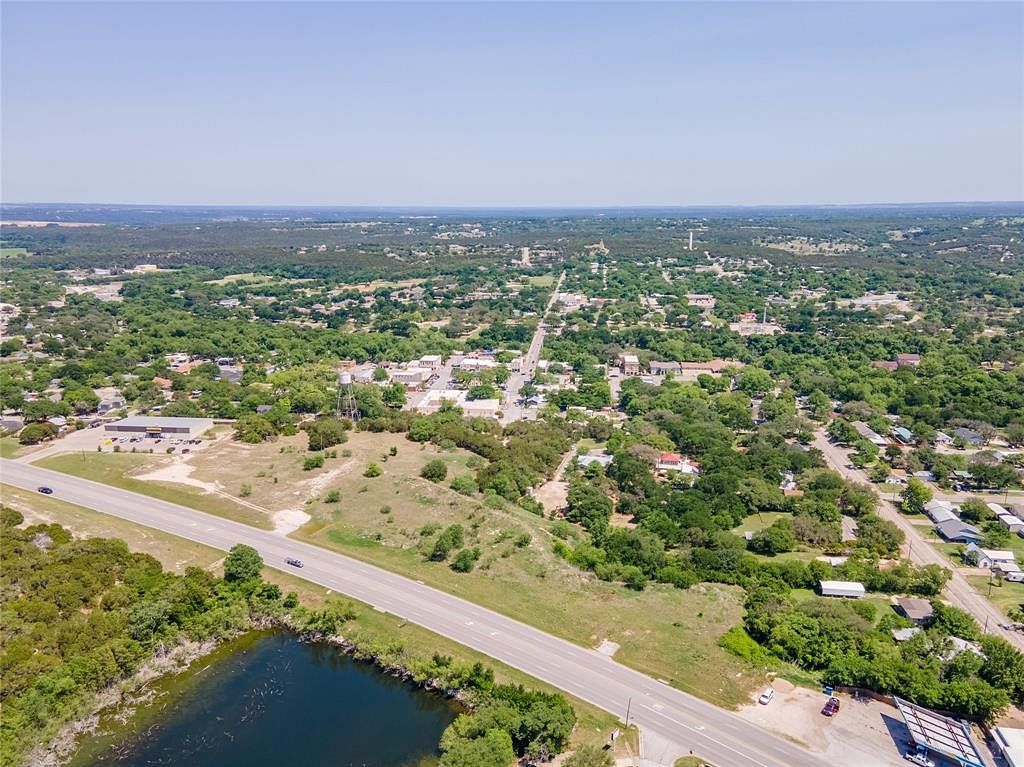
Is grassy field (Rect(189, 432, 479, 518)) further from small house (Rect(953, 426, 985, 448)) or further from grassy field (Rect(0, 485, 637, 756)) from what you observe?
small house (Rect(953, 426, 985, 448))

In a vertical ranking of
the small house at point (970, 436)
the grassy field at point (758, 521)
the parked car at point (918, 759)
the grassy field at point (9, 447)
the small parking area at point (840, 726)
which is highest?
the small house at point (970, 436)

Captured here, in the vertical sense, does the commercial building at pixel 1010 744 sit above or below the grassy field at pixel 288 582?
above

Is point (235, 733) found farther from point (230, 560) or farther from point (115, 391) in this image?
point (115, 391)

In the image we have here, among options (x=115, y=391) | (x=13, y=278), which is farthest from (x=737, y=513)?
(x=13, y=278)

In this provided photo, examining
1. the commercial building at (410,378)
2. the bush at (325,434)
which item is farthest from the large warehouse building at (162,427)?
the commercial building at (410,378)

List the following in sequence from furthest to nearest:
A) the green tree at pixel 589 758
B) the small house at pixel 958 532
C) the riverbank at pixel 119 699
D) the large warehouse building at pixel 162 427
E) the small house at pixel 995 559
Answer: the large warehouse building at pixel 162 427, the small house at pixel 958 532, the small house at pixel 995 559, the riverbank at pixel 119 699, the green tree at pixel 589 758

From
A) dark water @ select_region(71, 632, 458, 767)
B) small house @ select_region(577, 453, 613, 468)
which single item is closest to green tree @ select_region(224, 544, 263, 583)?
dark water @ select_region(71, 632, 458, 767)

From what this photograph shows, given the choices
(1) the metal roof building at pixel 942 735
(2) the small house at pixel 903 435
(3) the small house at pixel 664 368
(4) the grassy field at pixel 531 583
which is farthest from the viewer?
(3) the small house at pixel 664 368

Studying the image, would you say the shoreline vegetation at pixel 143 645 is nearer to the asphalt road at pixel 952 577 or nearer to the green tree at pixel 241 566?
the green tree at pixel 241 566
